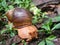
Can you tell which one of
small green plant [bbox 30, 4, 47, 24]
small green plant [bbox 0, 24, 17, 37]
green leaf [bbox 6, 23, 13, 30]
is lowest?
small green plant [bbox 0, 24, 17, 37]

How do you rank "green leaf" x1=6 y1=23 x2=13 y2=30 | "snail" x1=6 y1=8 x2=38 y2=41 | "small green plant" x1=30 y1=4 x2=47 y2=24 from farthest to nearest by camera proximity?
1. "small green plant" x1=30 y1=4 x2=47 y2=24
2. "green leaf" x1=6 y1=23 x2=13 y2=30
3. "snail" x1=6 y1=8 x2=38 y2=41

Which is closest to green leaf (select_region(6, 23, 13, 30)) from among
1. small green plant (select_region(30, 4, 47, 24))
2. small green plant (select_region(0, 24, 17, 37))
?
small green plant (select_region(0, 24, 17, 37))

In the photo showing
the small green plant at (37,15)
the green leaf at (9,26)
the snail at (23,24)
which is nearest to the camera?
the snail at (23,24)

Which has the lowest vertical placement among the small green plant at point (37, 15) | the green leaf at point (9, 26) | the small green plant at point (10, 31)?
the small green plant at point (10, 31)

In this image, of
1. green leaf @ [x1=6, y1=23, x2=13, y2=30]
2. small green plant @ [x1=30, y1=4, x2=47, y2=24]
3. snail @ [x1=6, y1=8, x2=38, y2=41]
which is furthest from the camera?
small green plant @ [x1=30, y1=4, x2=47, y2=24]

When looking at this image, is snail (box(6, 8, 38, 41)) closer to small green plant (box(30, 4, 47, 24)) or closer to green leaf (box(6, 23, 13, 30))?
green leaf (box(6, 23, 13, 30))

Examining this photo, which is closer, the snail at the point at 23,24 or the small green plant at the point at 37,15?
the snail at the point at 23,24

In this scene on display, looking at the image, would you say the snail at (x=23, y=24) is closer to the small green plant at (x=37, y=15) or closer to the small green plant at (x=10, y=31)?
the small green plant at (x=10, y=31)

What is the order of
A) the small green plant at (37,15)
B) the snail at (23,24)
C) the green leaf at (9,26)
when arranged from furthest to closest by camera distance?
the small green plant at (37,15), the green leaf at (9,26), the snail at (23,24)

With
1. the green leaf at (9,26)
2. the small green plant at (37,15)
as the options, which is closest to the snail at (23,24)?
the green leaf at (9,26)
